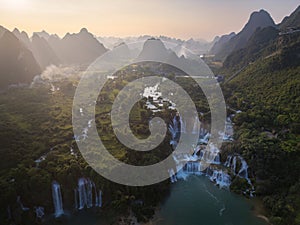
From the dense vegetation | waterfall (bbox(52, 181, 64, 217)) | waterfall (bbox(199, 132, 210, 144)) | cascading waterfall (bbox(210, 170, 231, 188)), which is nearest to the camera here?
the dense vegetation

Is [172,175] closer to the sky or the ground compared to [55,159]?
closer to the ground

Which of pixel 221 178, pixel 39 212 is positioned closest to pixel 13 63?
pixel 39 212

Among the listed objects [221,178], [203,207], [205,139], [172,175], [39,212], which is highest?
[205,139]

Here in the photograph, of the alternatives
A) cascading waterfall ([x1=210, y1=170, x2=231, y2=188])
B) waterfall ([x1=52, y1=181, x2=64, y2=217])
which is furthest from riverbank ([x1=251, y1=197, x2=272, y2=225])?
waterfall ([x1=52, y1=181, x2=64, y2=217])

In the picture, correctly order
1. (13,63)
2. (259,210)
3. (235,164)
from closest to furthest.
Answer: (259,210)
(235,164)
(13,63)

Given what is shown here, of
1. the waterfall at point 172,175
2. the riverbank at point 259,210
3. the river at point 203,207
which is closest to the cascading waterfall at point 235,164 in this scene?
the riverbank at point 259,210

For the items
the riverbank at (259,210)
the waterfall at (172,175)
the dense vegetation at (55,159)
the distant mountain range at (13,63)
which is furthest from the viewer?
the distant mountain range at (13,63)

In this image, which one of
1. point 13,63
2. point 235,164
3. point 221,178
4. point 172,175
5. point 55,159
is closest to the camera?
point 55,159

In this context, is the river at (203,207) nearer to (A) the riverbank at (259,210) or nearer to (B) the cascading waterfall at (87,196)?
(A) the riverbank at (259,210)

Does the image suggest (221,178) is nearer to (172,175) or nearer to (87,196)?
(172,175)

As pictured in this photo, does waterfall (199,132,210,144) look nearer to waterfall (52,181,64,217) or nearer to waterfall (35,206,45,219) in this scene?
waterfall (52,181,64,217)

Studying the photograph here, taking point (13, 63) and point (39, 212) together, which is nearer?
point (39, 212)

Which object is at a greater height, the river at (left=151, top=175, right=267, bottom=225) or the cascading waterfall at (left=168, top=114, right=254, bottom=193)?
the cascading waterfall at (left=168, top=114, right=254, bottom=193)
